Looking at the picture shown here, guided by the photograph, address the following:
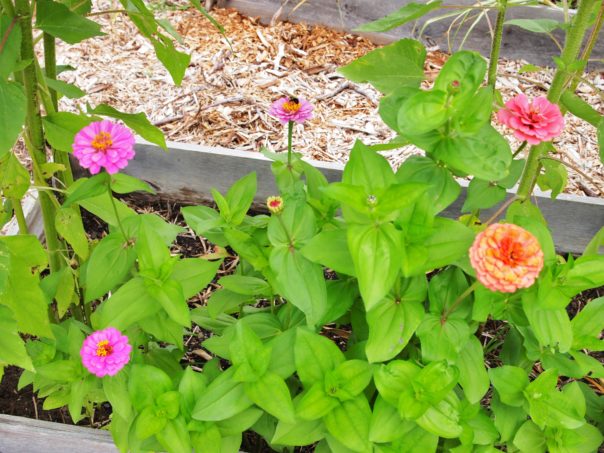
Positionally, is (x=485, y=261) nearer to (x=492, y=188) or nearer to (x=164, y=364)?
(x=492, y=188)

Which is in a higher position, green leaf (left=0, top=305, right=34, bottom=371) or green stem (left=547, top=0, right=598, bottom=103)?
green stem (left=547, top=0, right=598, bottom=103)

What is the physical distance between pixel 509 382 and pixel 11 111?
876mm

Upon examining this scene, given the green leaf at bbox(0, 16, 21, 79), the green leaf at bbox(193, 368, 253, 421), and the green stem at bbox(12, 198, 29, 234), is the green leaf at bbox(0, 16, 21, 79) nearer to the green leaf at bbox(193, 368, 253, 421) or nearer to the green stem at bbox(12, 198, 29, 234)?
the green stem at bbox(12, 198, 29, 234)

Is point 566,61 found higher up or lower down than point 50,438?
higher up

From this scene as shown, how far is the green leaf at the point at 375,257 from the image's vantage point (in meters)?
0.81

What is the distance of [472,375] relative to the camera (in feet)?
3.32

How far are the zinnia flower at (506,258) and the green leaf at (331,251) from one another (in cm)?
20

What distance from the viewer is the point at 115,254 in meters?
1.04

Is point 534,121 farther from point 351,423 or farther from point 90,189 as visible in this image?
point 90,189

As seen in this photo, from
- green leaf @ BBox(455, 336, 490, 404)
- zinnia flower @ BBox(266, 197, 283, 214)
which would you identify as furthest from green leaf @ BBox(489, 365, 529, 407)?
zinnia flower @ BBox(266, 197, 283, 214)

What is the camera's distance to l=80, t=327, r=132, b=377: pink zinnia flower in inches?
37.5

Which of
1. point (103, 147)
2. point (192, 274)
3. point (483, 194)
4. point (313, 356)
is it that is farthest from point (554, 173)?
point (103, 147)

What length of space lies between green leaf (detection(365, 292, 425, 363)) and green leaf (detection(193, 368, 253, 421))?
228mm

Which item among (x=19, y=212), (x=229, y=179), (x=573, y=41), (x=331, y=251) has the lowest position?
(x=229, y=179)
